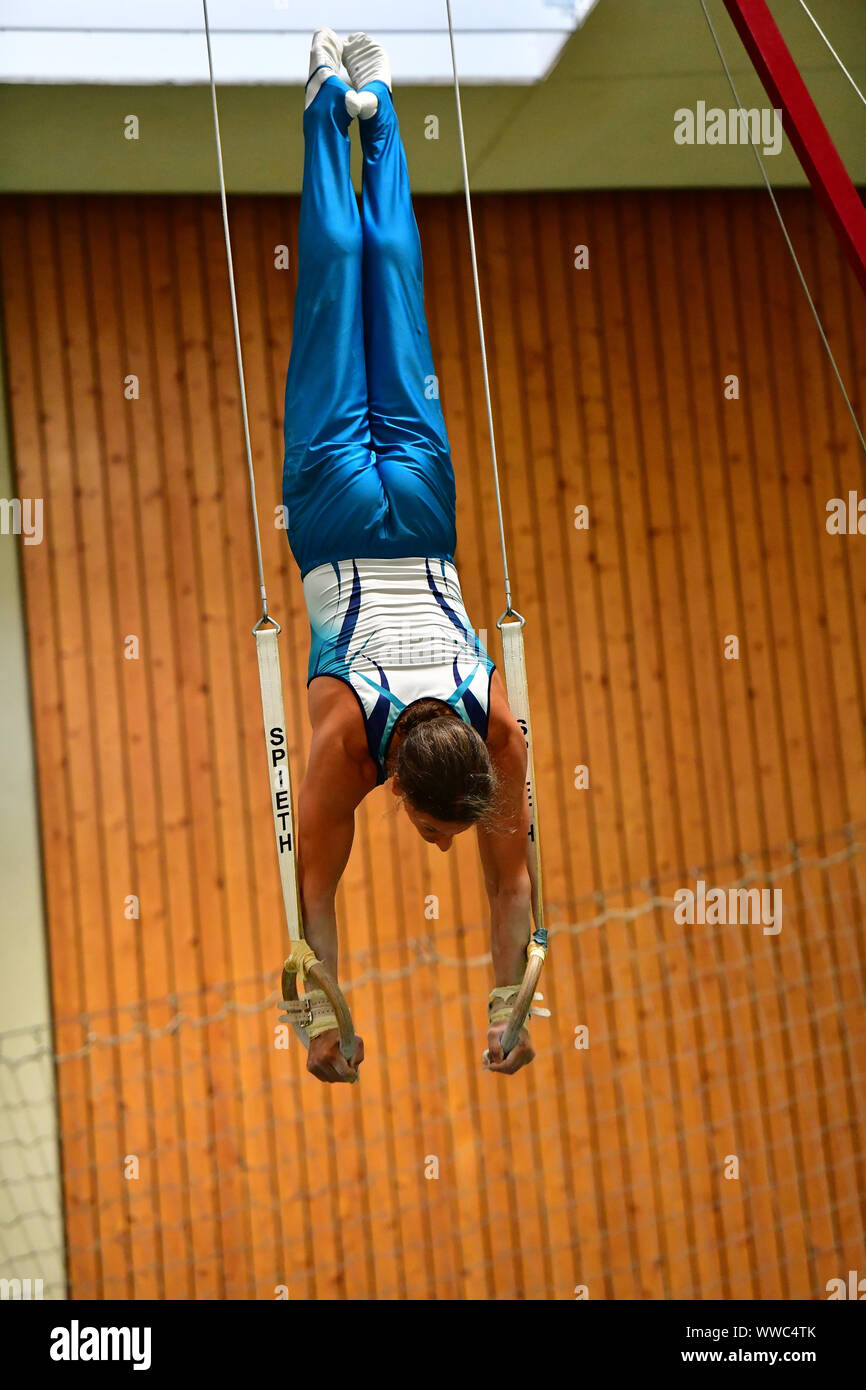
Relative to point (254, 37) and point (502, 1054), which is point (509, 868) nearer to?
point (502, 1054)

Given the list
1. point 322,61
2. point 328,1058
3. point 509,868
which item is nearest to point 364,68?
point 322,61

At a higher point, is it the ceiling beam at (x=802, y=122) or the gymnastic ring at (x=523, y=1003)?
the ceiling beam at (x=802, y=122)

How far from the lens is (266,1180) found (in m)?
5.21

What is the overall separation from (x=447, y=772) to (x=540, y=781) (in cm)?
296

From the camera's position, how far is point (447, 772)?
2666mm

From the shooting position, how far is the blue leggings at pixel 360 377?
302cm

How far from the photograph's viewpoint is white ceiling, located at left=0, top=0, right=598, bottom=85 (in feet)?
15.5

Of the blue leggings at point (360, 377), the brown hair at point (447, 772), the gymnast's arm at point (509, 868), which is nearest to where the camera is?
the brown hair at point (447, 772)

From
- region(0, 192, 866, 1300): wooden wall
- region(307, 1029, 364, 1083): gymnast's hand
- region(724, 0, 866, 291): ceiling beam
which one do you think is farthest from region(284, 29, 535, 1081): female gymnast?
region(0, 192, 866, 1300): wooden wall

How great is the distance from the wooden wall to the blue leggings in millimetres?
2370

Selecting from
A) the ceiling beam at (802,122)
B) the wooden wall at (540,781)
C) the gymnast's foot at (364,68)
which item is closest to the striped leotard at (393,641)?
the gymnast's foot at (364,68)

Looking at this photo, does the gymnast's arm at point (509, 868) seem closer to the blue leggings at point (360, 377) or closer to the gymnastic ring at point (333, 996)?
the gymnastic ring at point (333, 996)

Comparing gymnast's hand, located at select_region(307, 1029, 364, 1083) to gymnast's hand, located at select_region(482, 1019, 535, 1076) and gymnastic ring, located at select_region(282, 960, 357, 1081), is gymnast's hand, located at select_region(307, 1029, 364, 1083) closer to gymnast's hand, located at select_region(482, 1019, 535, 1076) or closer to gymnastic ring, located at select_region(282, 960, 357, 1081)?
gymnastic ring, located at select_region(282, 960, 357, 1081)
